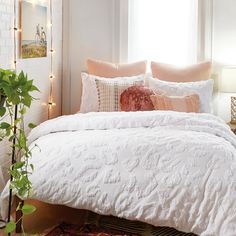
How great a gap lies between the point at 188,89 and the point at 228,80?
1.69 ft

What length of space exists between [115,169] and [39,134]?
0.88 meters

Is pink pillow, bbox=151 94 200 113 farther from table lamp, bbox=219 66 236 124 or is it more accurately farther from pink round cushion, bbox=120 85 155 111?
table lamp, bbox=219 66 236 124

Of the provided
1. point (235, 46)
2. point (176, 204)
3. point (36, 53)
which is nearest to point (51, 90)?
point (36, 53)

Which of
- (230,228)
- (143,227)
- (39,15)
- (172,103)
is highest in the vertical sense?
(39,15)

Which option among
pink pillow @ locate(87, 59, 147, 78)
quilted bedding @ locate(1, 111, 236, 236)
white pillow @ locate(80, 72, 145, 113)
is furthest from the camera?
pink pillow @ locate(87, 59, 147, 78)

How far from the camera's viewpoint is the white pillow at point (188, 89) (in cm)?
387

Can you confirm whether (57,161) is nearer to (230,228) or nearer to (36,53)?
(230,228)

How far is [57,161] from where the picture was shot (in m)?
2.65

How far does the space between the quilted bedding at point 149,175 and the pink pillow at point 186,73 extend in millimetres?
1364

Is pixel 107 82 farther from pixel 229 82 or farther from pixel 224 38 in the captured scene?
pixel 224 38

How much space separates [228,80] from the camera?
4.18 m

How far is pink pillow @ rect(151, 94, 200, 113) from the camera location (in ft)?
11.9

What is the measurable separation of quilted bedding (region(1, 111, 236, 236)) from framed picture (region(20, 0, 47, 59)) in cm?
127

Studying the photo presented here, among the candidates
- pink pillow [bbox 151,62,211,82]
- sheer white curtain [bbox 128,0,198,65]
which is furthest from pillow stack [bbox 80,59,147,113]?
sheer white curtain [bbox 128,0,198,65]
